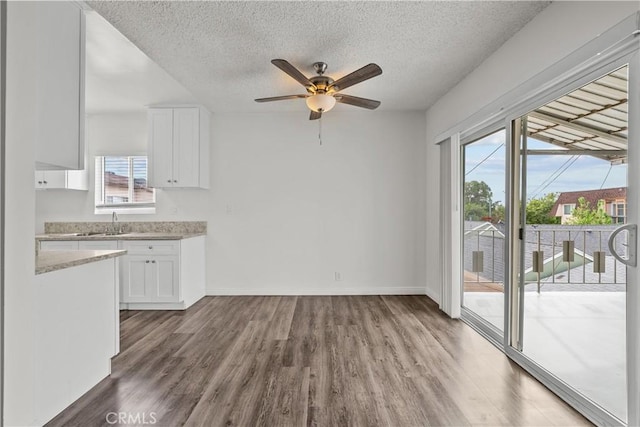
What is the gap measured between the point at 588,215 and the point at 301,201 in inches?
128

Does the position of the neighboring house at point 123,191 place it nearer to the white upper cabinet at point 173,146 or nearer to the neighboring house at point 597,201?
the white upper cabinet at point 173,146

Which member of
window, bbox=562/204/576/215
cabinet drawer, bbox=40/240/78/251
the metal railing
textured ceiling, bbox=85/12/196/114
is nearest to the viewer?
the metal railing

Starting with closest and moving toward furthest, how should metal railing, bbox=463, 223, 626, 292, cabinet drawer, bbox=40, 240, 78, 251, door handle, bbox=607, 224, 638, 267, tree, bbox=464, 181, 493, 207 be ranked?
door handle, bbox=607, 224, 638, 267
metal railing, bbox=463, 223, 626, 292
tree, bbox=464, 181, 493, 207
cabinet drawer, bbox=40, 240, 78, 251

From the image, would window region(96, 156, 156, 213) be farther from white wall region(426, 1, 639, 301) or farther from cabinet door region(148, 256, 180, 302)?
white wall region(426, 1, 639, 301)

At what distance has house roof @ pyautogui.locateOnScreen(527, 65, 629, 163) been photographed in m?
1.85

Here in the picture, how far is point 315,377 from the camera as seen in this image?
235 cm

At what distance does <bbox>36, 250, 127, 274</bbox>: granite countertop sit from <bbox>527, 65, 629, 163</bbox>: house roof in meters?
3.05

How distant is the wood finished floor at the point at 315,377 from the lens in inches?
75.6

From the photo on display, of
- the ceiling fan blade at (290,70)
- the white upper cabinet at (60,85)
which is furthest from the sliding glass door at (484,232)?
the white upper cabinet at (60,85)

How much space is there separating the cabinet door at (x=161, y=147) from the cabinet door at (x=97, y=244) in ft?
2.96

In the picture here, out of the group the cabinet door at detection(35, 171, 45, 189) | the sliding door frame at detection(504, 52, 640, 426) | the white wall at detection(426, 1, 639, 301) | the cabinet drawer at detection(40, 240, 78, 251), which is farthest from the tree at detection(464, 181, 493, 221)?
the cabinet door at detection(35, 171, 45, 189)

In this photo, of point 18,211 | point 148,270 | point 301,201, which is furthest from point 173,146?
point 18,211

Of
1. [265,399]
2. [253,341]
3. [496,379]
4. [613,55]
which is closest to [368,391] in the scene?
[265,399]

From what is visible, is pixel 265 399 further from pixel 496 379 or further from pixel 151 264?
pixel 151 264
